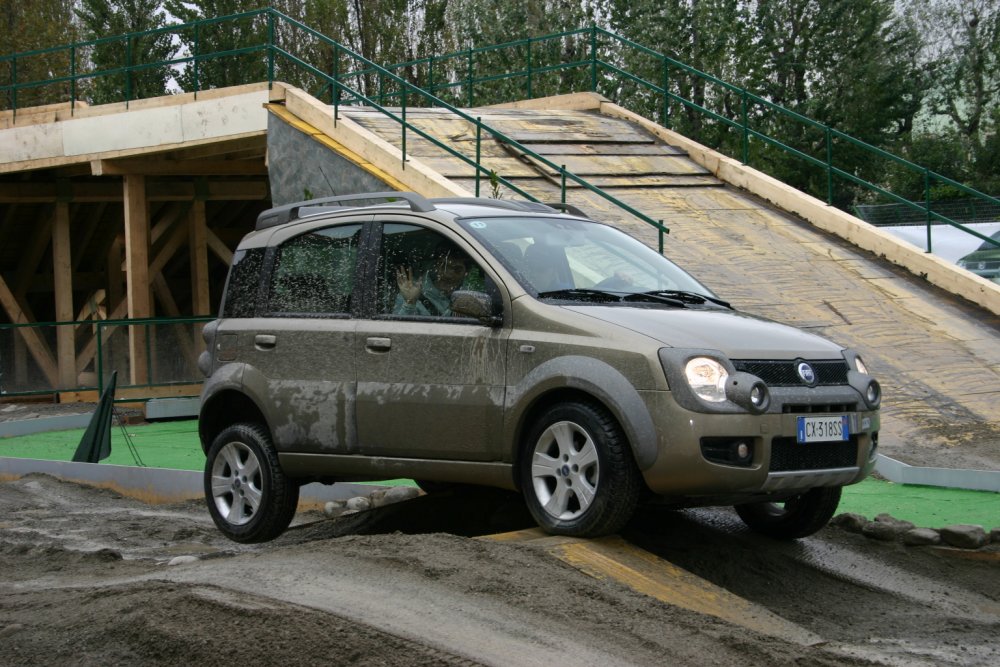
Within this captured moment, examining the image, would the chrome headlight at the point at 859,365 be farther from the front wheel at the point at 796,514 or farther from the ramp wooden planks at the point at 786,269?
the ramp wooden planks at the point at 786,269

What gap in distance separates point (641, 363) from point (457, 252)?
143 centimetres

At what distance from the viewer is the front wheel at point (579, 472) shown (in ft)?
21.2

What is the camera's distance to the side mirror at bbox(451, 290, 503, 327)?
703 centimetres

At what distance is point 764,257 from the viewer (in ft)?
48.4

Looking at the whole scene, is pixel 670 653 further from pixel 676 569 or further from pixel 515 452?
pixel 515 452

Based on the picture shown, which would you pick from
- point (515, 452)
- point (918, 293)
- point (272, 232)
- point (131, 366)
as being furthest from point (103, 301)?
point (515, 452)

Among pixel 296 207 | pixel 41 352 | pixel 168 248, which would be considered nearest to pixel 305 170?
pixel 41 352

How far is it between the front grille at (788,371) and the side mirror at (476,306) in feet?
4.33

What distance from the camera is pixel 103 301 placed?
33719mm

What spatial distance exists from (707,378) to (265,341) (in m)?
2.96

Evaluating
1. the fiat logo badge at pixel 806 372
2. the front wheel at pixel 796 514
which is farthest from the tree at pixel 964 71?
the fiat logo badge at pixel 806 372

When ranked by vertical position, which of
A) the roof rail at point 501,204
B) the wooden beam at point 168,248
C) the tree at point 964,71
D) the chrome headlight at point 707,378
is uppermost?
the tree at point 964,71

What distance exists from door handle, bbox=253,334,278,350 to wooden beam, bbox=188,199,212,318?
60.7 feet

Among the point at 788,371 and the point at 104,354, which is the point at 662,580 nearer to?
the point at 788,371
